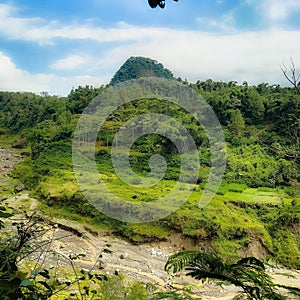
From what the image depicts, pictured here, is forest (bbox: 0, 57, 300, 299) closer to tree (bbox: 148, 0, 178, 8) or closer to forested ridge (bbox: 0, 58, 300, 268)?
forested ridge (bbox: 0, 58, 300, 268)

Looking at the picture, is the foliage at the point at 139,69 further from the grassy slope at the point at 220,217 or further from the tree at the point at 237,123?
the grassy slope at the point at 220,217

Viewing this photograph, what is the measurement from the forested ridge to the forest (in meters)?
0.04

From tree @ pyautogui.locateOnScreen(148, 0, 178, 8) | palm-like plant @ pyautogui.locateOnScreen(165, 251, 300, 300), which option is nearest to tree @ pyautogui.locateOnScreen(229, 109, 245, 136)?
palm-like plant @ pyautogui.locateOnScreen(165, 251, 300, 300)

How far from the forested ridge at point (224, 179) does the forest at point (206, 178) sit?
0.04 meters

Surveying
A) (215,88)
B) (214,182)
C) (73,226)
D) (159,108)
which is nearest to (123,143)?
(159,108)

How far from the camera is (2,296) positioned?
1.22 metres

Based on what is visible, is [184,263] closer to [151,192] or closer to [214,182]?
[151,192]

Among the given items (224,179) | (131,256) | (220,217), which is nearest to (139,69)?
(224,179)

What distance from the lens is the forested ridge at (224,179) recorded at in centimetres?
1425

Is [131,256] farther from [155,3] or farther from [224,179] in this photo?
[155,3]

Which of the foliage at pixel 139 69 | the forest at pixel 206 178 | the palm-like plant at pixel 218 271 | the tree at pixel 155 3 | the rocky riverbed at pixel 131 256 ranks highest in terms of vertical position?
the foliage at pixel 139 69

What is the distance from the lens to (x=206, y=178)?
19766mm

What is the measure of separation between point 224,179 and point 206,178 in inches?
46.1

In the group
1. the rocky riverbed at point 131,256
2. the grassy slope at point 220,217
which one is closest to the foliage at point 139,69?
the grassy slope at point 220,217
